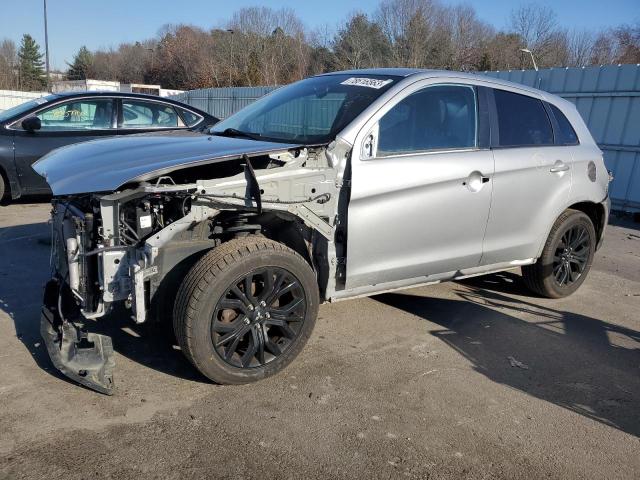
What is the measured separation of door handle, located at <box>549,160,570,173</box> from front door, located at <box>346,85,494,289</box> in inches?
29.9

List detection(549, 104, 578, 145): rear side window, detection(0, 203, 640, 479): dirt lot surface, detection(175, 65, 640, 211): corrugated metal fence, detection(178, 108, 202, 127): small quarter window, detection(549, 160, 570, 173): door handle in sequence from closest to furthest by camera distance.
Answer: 1. detection(0, 203, 640, 479): dirt lot surface
2. detection(549, 160, 570, 173): door handle
3. detection(549, 104, 578, 145): rear side window
4. detection(178, 108, 202, 127): small quarter window
5. detection(175, 65, 640, 211): corrugated metal fence

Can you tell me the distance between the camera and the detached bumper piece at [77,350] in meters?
3.16

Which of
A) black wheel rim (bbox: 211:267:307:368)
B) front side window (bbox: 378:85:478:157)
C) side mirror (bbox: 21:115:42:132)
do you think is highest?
front side window (bbox: 378:85:478:157)

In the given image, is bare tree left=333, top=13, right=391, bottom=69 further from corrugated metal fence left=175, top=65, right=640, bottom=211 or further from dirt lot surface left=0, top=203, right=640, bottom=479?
dirt lot surface left=0, top=203, right=640, bottom=479

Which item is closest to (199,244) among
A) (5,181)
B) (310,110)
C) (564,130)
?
(310,110)

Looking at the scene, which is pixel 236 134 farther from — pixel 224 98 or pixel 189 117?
pixel 224 98

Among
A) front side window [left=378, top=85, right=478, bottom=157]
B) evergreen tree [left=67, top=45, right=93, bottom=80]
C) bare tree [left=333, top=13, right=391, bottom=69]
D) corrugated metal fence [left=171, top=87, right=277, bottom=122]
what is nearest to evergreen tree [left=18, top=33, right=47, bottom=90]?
evergreen tree [left=67, top=45, right=93, bottom=80]

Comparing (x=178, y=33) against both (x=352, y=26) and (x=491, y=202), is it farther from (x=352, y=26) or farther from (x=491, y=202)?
(x=491, y=202)

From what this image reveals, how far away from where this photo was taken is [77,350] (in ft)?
10.9

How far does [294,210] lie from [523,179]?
2.06m

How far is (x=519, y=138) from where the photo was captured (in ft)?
14.8

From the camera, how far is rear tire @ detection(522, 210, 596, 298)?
487cm

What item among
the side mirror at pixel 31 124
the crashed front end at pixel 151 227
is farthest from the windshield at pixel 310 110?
the side mirror at pixel 31 124

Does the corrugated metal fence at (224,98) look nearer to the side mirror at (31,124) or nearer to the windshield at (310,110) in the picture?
the side mirror at (31,124)
